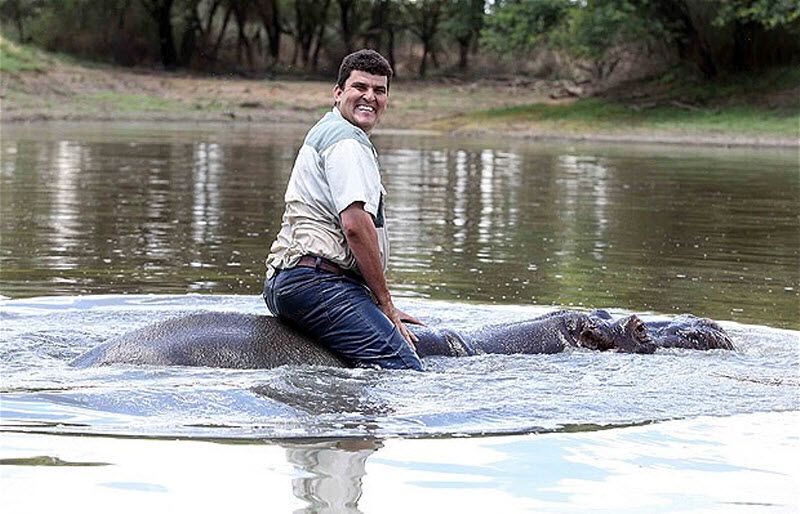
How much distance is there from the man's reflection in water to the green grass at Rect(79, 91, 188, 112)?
34373 mm

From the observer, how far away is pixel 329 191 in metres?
7.43

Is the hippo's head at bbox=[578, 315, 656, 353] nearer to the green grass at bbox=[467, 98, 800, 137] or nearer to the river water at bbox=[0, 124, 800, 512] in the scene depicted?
the river water at bbox=[0, 124, 800, 512]

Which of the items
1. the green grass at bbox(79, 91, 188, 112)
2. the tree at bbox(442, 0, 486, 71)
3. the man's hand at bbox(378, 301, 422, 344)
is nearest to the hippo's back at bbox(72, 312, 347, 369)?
the man's hand at bbox(378, 301, 422, 344)

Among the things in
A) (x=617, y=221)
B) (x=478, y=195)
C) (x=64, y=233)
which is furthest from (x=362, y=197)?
(x=478, y=195)

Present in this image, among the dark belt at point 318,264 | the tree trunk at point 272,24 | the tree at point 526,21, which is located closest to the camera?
the dark belt at point 318,264

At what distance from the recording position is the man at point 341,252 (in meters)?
7.43

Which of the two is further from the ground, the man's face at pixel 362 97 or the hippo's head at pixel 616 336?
the man's face at pixel 362 97

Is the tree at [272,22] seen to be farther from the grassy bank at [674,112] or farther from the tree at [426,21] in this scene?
the grassy bank at [674,112]

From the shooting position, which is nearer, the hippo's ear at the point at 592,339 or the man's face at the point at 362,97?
the man's face at the point at 362,97

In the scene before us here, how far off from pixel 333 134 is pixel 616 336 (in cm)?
205

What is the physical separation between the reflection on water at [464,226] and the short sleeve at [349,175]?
363cm

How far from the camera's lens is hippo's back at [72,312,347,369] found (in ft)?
24.4

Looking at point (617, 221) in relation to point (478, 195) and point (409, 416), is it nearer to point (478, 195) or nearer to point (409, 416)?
point (478, 195)

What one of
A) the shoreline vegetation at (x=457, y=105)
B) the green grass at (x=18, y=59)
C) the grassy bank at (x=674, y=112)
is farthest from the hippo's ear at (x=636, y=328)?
the green grass at (x=18, y=59)
